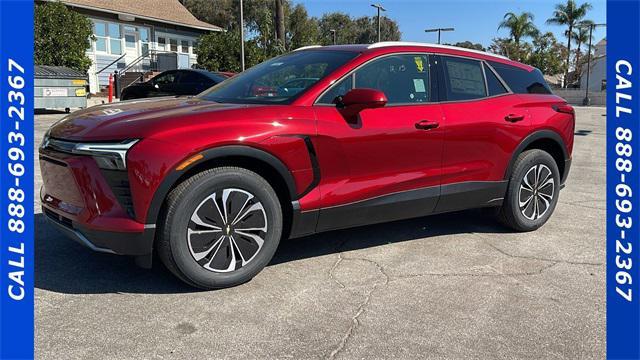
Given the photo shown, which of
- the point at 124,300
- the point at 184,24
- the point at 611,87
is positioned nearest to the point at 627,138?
the point at 611,87

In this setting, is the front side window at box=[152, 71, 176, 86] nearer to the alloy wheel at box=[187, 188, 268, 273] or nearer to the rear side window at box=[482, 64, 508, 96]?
the rear side window at box=[482, 64, 508, 96]

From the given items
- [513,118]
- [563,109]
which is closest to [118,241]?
[513,118]

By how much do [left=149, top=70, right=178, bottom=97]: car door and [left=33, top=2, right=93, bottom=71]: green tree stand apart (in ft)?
29.7

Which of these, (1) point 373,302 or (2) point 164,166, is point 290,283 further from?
(2) point 164,166

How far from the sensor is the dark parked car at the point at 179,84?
44.6ft

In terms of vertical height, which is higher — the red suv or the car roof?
the car roof

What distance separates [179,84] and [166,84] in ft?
2.73

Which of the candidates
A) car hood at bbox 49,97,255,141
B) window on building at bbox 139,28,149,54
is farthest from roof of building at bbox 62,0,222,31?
car hood at bbox 49,97,255,141

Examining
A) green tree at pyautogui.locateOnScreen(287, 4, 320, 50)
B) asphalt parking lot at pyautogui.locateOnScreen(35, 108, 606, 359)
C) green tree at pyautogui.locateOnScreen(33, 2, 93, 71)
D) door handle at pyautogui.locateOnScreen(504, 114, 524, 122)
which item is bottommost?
A: asphalt parking lot at pyautogui.locateOnScreen(35, 108, 606, 359)

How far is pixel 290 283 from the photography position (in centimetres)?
379

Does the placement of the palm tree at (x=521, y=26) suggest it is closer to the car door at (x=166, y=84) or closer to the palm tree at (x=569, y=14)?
the palm tree at (x=569, y=14)

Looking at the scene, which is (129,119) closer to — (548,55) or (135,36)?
(135,36)

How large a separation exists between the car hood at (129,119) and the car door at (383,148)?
2.45 feet

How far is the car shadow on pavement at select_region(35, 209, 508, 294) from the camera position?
364 cm
